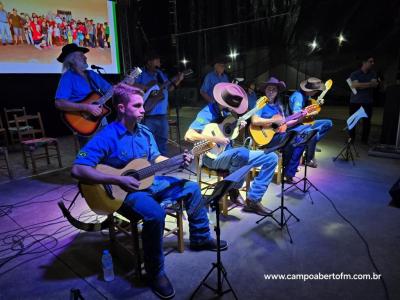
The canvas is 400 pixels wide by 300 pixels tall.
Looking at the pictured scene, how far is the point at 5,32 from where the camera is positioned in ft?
18.8

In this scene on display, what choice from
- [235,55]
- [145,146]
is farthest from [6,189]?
[235,55]

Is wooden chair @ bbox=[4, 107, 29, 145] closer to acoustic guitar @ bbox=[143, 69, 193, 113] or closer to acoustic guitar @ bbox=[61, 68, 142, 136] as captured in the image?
acoustic guitar @ bbox=[61, 68, 142, 136]

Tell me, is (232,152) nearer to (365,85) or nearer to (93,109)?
(93,109)

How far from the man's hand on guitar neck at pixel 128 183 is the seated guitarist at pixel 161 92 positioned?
2.38 m

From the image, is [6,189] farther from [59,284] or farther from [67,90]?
[59,284]

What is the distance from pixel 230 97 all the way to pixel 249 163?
73cm

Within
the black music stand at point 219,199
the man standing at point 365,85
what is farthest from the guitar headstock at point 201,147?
the man standing at point 365,85

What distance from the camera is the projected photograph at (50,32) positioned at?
19.0 feet

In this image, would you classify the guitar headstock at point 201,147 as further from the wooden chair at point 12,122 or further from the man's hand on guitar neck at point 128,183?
the wooden chair at point 12,122

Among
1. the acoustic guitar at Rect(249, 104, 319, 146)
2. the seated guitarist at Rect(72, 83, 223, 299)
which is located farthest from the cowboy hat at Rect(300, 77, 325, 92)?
the seated guitarist at Rect(72, 83, 223, 299)

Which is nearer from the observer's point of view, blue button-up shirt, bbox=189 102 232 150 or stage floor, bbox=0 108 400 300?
stage floor, bbox=0 108 400 300

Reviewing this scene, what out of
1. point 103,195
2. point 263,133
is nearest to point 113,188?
point 103,195

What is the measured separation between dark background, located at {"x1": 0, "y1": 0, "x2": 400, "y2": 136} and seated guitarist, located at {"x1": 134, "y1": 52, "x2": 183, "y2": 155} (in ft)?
7.59

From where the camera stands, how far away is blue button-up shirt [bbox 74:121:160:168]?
6.56 ft
